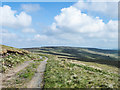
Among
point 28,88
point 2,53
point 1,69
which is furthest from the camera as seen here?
point 2,53

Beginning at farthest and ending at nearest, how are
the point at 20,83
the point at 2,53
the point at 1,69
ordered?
the point at 2,53 < the point at 1,69 < the point at 20,83

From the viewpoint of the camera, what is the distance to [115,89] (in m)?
14.0

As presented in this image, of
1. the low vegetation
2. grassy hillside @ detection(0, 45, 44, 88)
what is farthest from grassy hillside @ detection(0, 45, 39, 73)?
the low vegetation

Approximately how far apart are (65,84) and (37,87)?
14.1ft

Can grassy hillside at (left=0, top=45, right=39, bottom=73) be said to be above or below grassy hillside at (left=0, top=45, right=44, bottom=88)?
above

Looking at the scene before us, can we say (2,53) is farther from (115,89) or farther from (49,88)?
(115,89)

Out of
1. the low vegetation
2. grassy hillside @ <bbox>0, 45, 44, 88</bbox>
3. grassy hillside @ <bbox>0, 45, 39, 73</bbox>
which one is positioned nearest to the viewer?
the low vegetation

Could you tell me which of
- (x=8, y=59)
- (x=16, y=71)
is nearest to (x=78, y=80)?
(x=16, y=71)

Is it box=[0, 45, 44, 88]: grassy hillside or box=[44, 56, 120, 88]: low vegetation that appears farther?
box=[0, 45, 44, 88]: grassy hillside

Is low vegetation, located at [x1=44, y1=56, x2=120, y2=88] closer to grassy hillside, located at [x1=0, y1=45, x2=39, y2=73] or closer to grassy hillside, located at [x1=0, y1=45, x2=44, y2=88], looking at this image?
grassy hillside, located at [x1=0, y1=45, x2=44, y2=88]

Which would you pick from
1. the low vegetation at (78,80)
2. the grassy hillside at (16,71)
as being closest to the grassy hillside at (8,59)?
the grassy hillside at (16,71)

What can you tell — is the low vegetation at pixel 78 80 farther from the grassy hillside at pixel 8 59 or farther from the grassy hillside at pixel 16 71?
the grassy hillside at pixel 8 59

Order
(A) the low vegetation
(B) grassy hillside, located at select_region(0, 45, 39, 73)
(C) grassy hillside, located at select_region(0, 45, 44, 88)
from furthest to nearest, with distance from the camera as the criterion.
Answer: (B) grassy hillside, located at select_region(0, 45, 39, 73), (C) grassy hillside, located at select_region(0, 45, 44, 88), (A) the low vegetation

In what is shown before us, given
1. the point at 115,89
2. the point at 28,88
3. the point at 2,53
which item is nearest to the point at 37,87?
the point at 28,88
